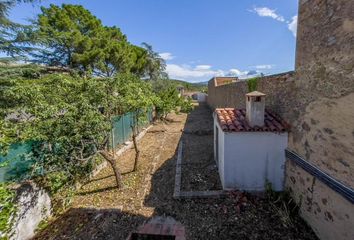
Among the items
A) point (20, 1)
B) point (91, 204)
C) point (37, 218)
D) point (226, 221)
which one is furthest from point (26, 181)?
point (20, 1)

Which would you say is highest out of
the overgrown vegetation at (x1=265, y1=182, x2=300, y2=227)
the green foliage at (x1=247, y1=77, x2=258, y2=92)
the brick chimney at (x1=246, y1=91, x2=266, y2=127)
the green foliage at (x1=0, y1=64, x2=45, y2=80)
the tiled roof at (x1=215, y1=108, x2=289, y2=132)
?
the green foliage at (x1=0, y1=64, x2=45, y2=80)

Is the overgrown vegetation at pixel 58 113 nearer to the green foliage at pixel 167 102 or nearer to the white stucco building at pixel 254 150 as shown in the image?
the white stucco building at pixel 254 150

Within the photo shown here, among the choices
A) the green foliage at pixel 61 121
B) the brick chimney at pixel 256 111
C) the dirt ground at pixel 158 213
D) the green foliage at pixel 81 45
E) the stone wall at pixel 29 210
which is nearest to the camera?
the stone wall at pixel 29 210

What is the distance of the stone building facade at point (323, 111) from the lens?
3.63 m

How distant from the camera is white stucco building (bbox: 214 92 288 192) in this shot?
19.5 ft

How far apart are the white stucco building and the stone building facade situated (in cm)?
33

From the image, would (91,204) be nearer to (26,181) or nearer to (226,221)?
(26,181)

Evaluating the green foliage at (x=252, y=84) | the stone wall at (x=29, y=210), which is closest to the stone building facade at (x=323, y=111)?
the green foliage at (x=252, y=84)

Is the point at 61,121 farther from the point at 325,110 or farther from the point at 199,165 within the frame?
the point at 325,110

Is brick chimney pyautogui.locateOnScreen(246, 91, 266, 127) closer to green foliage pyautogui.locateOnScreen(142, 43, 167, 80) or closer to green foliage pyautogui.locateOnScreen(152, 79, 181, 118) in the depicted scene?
green foliage pyautogui.locateOnScreen(152, 79, 181, 118)

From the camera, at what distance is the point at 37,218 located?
5.16m

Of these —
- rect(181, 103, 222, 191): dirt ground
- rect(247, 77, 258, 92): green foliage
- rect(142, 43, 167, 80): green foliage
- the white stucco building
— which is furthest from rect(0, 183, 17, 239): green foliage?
rect(142, 43, 167, 80): green foliage

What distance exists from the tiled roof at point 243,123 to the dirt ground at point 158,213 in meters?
1.87

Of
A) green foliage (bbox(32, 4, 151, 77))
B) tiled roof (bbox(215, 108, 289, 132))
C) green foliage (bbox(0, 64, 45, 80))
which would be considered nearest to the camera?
tiled roof (bbox(215, 108, 289, 132))
